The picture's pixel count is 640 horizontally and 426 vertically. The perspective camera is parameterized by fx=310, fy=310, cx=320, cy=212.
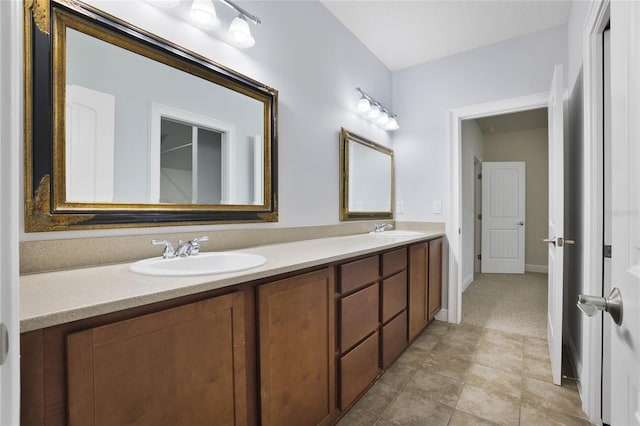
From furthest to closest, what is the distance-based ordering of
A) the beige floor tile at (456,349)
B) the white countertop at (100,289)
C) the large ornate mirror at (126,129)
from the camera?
the beige floor tile at (456,349) → the large ornate mirror at (126,129) → the white countertop at (100,289)

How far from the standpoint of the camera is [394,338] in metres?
2.04

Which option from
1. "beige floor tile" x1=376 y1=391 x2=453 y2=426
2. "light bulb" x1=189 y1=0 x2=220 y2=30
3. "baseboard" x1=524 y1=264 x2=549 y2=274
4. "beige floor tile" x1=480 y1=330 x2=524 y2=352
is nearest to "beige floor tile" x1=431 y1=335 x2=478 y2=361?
"beige floor tile" x1=480 y1=330 x2=524 y2=352

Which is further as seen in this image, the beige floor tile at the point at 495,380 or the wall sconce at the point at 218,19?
the beige floor tile at the point at 495,380

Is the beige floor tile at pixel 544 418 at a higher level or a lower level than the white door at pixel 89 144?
lower

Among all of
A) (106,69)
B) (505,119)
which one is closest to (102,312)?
(106,69)

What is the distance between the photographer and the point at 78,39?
1084mm

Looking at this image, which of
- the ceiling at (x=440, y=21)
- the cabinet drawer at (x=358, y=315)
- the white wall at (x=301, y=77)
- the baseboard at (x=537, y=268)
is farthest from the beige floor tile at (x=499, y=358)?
the baseboard at (x=537, y=268)

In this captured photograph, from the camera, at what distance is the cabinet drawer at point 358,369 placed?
152cm

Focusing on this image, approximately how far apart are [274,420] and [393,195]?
2443 millimetres

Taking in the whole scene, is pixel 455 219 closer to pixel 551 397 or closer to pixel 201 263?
pixel 551 397

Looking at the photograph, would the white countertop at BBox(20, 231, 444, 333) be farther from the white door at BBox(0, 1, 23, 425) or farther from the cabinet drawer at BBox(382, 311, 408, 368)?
the cabinet drawer at BBox(382, 311, 408, 368)

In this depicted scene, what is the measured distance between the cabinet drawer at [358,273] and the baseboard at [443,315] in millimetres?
1525

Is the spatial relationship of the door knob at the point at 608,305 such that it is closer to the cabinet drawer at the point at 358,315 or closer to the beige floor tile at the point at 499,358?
the cabinet drawer at the point at 358,315

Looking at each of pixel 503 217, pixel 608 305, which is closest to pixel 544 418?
pixel 608 305
